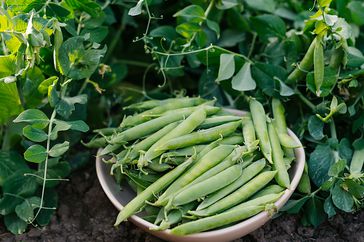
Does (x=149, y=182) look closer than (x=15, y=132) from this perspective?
Yes

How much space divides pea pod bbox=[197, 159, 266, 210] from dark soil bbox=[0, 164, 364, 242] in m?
0.19

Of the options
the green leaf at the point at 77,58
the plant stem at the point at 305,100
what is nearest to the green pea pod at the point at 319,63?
the plant stem at the point at 305,100

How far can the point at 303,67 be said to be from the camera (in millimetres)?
1492

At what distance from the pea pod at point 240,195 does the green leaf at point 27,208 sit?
17.2 inches

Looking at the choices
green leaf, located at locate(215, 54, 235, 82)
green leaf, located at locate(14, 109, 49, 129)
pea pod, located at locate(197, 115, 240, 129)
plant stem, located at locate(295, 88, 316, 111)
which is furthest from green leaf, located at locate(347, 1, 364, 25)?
green leaf, located at locate(14, 109, 49, 129)

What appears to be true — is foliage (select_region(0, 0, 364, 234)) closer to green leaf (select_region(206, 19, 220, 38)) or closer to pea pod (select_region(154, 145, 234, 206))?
green leaf (select_region(206, 19, 220, 38))

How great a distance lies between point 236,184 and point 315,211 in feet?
0.87

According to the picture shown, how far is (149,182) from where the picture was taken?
52.5 inches

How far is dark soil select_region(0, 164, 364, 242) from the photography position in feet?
4.68

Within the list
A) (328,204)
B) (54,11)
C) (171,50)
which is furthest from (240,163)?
(54,11)

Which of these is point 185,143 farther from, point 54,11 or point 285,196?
point 54,11

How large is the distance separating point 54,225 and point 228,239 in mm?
471

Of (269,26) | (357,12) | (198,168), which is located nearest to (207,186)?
(198,168)

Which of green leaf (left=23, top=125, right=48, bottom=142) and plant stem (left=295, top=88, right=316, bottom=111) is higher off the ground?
green leaf (left=23, top=125, right=48, bottom=142)
